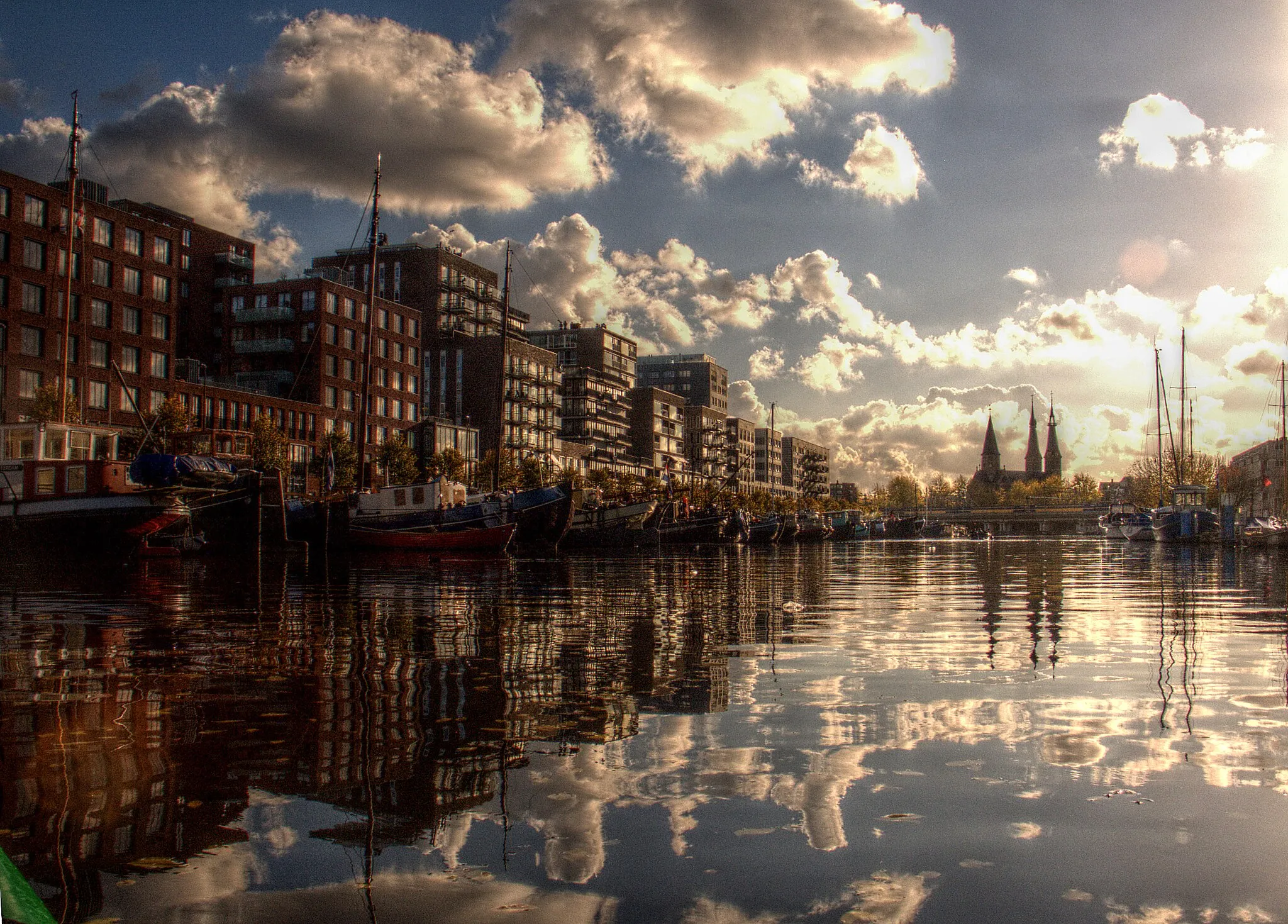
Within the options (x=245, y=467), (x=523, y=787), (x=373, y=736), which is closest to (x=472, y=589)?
(x=373, y=736)

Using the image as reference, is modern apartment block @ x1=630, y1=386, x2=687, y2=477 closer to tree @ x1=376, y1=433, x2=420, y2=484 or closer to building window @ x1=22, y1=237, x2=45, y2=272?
tree @ x1=376, y1=433, x2=420, y2=484

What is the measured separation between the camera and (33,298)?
243 feet

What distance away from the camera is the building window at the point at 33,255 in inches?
2901

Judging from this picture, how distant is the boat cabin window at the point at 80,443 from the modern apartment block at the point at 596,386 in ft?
358

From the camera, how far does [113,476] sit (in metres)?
37.5

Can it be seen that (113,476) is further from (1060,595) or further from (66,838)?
(66,838)

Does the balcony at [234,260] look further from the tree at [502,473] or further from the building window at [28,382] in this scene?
the building window at [28,382]

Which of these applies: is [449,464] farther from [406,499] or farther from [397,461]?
[406,499]

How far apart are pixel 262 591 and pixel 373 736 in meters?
14.7

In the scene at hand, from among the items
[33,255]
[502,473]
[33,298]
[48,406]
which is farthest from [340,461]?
[33,255]

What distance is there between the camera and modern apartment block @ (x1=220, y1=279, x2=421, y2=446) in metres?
97.7

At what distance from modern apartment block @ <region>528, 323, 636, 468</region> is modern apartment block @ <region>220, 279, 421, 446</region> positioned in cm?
4868

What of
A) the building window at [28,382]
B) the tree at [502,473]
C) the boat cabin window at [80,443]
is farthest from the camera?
the tree at [502,473]

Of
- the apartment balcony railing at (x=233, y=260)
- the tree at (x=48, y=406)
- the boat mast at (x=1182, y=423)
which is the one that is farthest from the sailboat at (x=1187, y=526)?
the apartment balcony railing at (x=233, y=260)
